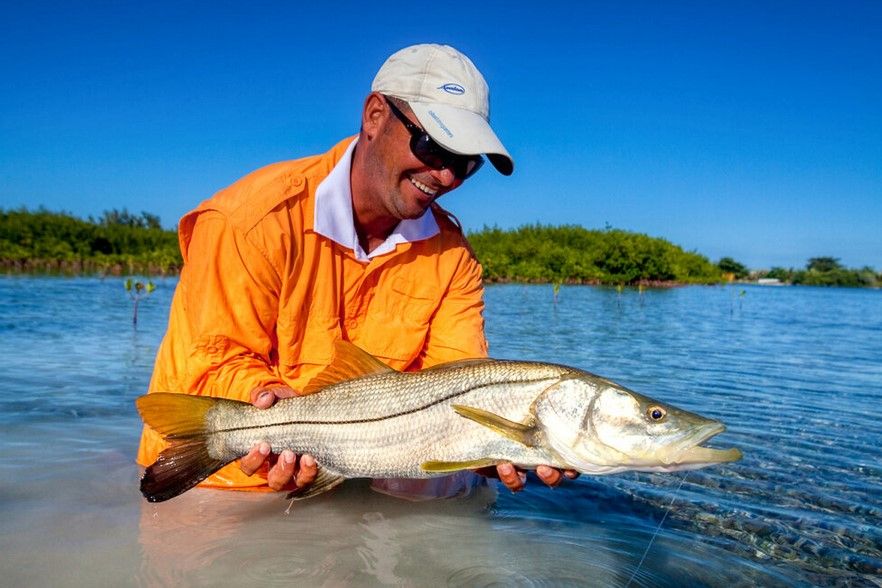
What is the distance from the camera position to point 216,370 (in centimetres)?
351

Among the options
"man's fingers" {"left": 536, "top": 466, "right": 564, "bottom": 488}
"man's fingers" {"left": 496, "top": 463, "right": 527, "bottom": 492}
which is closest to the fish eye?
"man's fingers" {"left": 536, "top": 466, "right": 564, "bottom": 488}

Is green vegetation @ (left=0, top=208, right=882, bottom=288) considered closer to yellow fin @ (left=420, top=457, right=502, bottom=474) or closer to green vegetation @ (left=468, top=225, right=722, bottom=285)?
green vegetation @ (left=468, top=225, right=722, bottom=285)

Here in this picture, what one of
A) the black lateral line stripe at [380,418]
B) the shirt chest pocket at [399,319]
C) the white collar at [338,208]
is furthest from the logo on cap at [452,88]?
the black lateral line stripe at [380,418]

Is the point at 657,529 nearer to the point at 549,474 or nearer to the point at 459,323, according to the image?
the point at 549,474

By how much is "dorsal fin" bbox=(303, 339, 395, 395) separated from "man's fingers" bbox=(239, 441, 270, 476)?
309 mm

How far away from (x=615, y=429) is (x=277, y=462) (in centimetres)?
155

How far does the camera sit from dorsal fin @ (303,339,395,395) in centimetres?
327

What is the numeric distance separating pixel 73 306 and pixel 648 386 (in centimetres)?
1379

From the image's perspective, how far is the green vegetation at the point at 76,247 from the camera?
33.9 metres

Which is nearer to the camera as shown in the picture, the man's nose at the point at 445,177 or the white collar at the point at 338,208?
the man's nose at the point at 445,177

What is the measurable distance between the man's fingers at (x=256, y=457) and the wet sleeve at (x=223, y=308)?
358 millimetres

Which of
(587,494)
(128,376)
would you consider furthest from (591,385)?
(128,376)

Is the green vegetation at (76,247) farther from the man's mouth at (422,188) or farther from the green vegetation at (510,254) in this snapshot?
the man's mouth at (422,188)

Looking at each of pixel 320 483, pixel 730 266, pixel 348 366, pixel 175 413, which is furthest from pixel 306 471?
pixel 730 266
